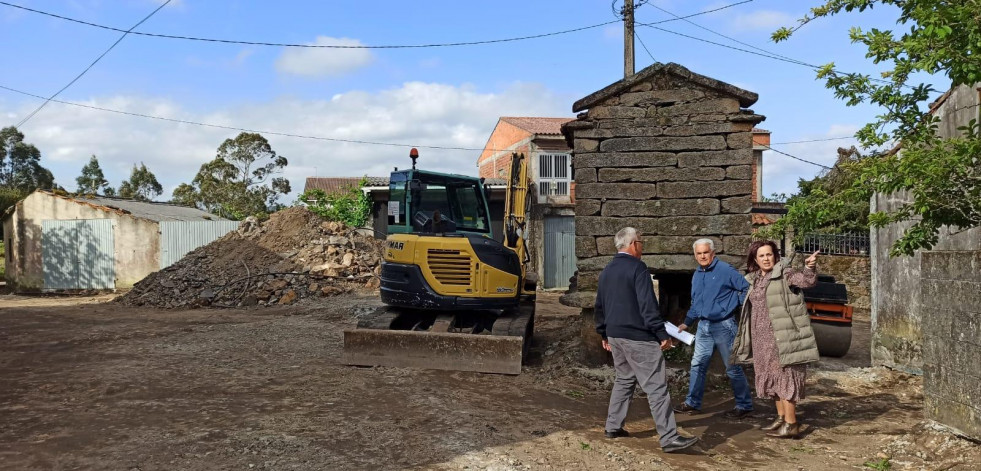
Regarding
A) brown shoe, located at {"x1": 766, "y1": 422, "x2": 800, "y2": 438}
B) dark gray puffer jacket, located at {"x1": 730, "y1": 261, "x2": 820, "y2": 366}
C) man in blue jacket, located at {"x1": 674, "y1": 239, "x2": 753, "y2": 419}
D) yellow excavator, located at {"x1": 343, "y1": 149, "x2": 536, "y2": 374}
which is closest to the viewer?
dark gray puffer jacket, located at {"x1": 730, "y1": 261, "x2": 820, "y2": 366}

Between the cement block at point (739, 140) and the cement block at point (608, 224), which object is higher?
the cement block at point (739, 140)

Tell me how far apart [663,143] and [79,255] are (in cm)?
2025

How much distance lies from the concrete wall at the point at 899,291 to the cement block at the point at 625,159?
113 inches

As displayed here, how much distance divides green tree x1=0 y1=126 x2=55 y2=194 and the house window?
3846 cm

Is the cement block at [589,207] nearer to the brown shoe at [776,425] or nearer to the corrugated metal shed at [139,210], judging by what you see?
the brown shoe at [776,425]

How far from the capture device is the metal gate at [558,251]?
71.9 feet

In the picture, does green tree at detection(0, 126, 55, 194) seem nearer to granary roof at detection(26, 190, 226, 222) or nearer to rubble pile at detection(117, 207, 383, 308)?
granary roof at detection(26, 190, 226, 222)

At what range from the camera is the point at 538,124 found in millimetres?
26828

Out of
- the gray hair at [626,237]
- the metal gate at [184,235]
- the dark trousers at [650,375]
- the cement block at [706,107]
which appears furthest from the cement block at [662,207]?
the metal gate at [184,235]

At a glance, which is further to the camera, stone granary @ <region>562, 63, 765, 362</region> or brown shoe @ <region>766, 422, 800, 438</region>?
stone granary @ <region>562, 63, 765, 362</region>

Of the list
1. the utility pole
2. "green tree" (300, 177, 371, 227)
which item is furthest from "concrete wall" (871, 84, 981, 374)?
"green tree" (300, 177, 371, 227)

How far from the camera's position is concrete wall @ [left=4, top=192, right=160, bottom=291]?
2148 centimetres

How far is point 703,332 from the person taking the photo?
6.25 meters

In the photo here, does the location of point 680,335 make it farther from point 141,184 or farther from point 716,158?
point 141,184
